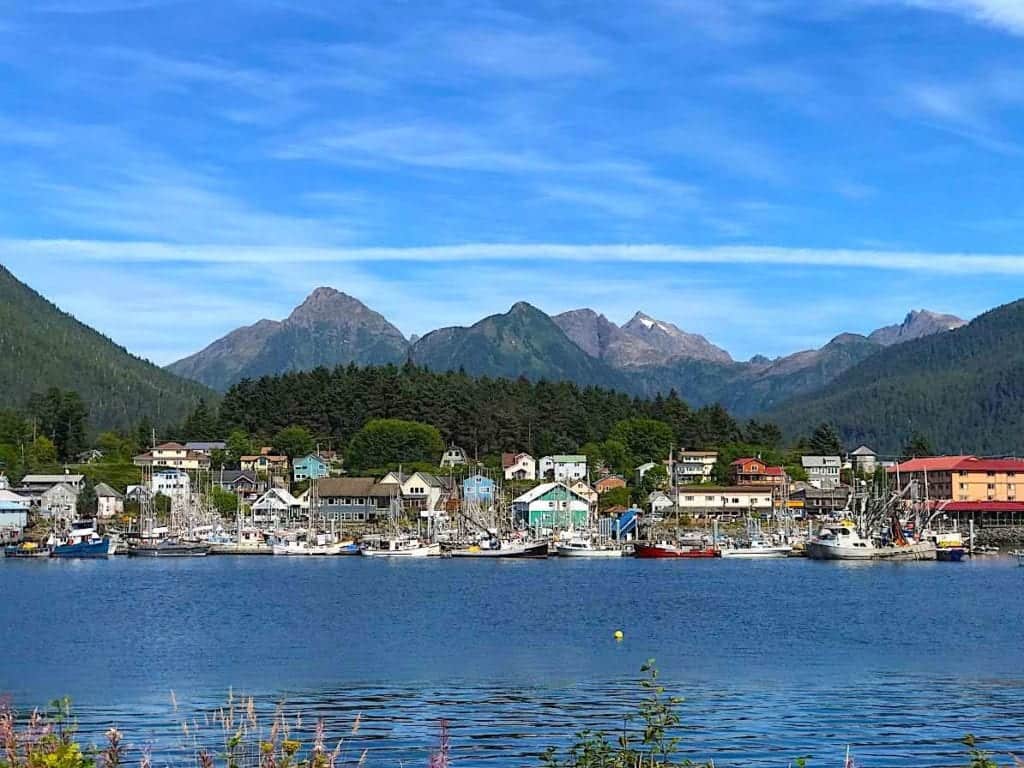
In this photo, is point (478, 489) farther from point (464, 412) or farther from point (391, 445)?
point (464, 412)

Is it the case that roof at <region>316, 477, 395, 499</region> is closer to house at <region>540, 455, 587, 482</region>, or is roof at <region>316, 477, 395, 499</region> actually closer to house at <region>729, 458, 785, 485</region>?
house at <region>540, 455, 587, 482</region>

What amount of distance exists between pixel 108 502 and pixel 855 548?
225ft

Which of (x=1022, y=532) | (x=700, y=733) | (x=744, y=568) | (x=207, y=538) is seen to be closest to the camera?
(x=700, y=733)

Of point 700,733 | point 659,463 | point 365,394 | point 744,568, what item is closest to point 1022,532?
point 659,463

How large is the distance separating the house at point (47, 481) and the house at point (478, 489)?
121 ft

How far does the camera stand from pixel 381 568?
9362 cm

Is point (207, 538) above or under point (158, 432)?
under

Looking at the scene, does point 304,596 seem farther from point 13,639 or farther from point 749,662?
point 749,662

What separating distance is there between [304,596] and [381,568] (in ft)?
86.3

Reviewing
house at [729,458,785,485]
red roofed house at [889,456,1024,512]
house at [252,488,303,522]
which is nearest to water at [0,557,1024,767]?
house at [252,488,303,522]

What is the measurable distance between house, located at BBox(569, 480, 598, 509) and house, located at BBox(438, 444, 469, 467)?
17.3m

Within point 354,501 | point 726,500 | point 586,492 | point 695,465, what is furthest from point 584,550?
point 695,465

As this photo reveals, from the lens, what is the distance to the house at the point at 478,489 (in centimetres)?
13562

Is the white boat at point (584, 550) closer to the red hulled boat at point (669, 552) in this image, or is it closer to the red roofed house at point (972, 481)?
the red hulled boat at point (669, 552)
